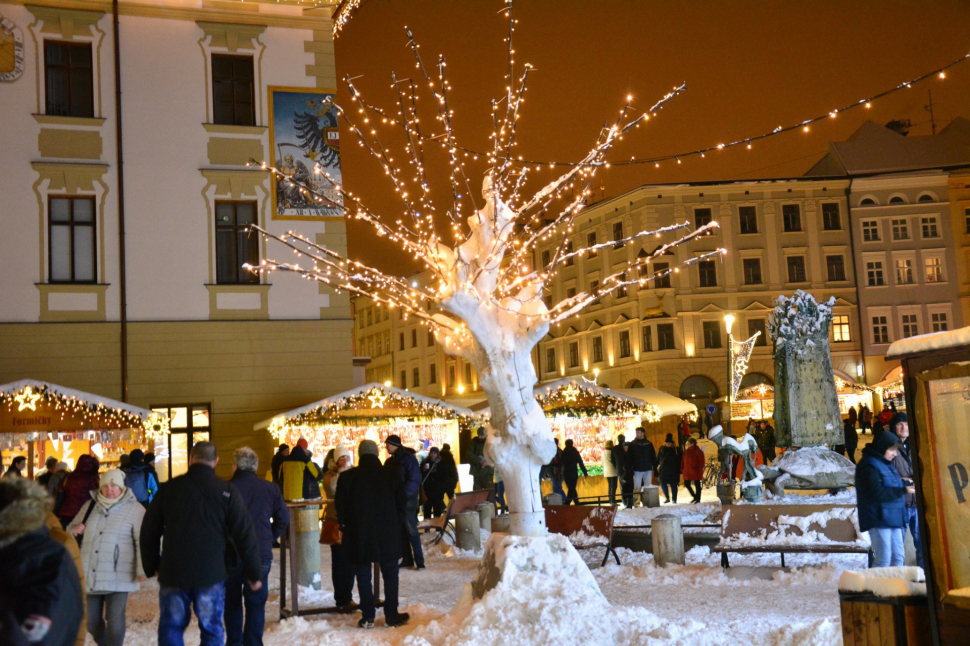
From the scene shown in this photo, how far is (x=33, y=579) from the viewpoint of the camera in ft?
12.6

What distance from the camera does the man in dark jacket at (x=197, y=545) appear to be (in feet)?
22.2

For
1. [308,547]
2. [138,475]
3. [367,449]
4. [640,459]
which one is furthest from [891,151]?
[367,449]

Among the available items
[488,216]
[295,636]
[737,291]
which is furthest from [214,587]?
[737,291]

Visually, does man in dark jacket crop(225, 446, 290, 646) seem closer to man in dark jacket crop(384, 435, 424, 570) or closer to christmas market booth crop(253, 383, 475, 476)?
man in dark jacket crop(384, 435, 424, 570)

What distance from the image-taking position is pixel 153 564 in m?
7.02

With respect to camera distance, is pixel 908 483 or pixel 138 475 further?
pixel 138 475

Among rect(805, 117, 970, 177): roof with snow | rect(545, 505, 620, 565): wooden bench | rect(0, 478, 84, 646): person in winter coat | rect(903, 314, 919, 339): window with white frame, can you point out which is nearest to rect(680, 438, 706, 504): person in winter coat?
rect(545, 505, 620, 565): wooden bench

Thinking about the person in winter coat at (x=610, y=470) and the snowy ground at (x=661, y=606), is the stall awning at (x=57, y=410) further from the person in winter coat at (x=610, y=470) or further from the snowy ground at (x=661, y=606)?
the person in winter coat at (x=610, y=470)

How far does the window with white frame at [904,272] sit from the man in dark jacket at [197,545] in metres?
51.6

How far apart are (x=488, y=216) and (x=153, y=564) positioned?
4528mm

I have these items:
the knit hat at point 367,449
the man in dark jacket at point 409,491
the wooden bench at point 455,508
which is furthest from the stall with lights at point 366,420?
the knit hat at point 367,449

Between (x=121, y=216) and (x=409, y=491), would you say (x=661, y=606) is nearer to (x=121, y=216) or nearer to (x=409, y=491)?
(x=409, y=491)

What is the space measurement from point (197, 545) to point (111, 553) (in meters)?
1.13

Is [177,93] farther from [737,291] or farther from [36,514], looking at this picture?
[737,291]
